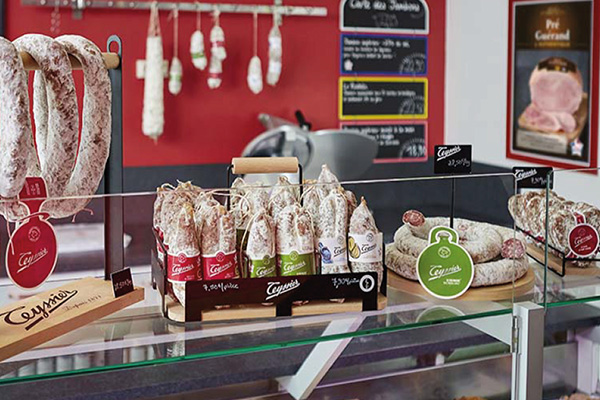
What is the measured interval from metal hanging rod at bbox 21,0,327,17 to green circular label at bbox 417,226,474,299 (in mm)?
3062

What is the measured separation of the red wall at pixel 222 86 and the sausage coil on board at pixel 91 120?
2.85 m

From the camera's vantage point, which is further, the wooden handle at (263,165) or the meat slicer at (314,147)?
the meat slicer at (314,147)

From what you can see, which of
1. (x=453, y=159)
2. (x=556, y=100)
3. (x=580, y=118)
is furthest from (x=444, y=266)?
(x=556, y=100)

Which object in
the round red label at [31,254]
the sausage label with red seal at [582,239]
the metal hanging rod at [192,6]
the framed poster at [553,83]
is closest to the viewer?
the round red label at [31,254]

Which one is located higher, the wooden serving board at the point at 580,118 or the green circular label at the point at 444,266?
the wooden serving board at the point at 580,118

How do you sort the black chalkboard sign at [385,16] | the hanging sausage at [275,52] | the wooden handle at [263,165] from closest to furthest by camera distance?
the wooden handle at [263,165], the hanging sausage at [275,52], the black chalkboard sign at [385,16]

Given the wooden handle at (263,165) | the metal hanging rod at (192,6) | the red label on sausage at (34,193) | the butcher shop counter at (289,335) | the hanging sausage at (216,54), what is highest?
the metal hanging rod at (192,6)

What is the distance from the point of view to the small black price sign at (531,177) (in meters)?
1.49

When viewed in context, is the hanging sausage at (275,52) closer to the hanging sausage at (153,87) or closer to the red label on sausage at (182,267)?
the hanging sausage at (153,87)

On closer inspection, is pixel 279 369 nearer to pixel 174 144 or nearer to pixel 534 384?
pixel 534 384

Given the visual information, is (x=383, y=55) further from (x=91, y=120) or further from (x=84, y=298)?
(x=84, y=298)

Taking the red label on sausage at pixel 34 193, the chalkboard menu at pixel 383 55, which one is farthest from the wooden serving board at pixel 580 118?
the red label on sausage at pixel 34 193

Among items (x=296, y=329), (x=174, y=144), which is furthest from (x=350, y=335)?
(x=174, y=144)

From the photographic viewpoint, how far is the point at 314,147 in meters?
4.35
